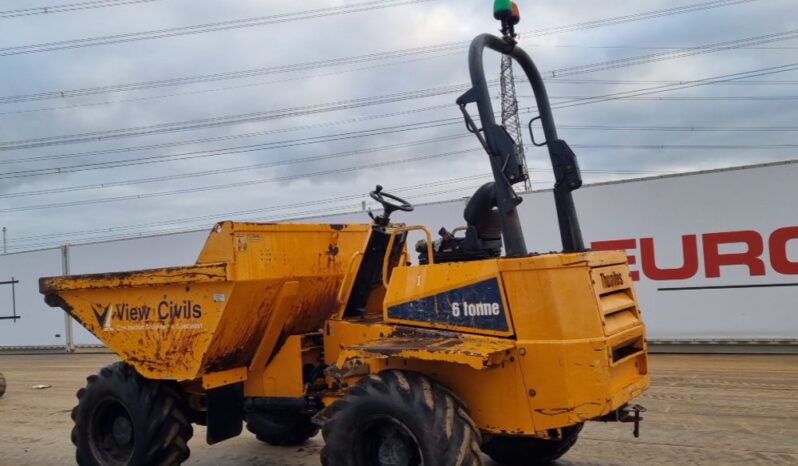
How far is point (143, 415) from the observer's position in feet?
18.3

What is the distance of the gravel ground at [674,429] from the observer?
19.5ft

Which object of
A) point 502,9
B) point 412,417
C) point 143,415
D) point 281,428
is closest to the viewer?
point 412,417

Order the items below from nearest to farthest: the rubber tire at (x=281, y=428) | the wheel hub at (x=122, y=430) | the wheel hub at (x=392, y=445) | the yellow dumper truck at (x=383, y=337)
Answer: the yellow dumper truck at (x=383, y=337)
the wheel hub at (x=392, y=445)
the wheel hub at (x=122, y=430)
the rubber tire at (x=281, y=428)

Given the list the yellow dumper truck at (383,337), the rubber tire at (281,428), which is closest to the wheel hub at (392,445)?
the yellow dumper truck at (383,337)

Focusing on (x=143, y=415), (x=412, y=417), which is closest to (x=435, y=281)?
(x=412, y=417)

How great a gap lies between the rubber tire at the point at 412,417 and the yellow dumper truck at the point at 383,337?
0.04 feet

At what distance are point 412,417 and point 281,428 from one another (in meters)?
2.97

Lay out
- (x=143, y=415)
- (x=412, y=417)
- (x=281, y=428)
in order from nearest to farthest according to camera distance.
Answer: (x=412, y=417), (x=143, y=415), (x=281, y=428)

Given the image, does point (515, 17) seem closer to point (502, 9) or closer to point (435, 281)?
point (502, 9)

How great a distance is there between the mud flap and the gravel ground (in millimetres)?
763

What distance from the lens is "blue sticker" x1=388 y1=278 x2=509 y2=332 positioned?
4.38 m

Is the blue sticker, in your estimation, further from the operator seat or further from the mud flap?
the mud flap

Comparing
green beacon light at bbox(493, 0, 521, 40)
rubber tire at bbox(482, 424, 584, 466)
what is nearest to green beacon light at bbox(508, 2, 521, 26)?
green beacon light at bbox(493, 0, 521, 40)

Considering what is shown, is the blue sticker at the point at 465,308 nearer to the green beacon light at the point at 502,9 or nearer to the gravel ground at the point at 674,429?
the green beacon light at the point at 502,9
